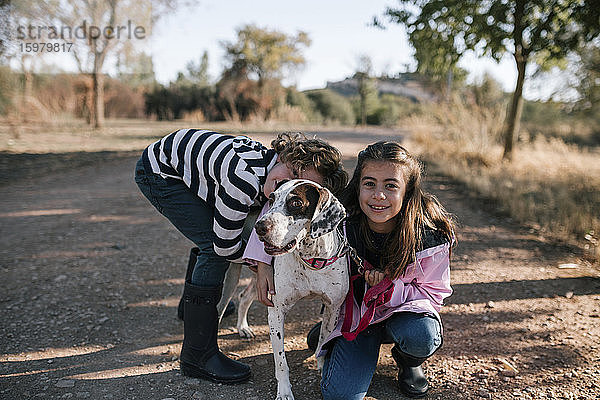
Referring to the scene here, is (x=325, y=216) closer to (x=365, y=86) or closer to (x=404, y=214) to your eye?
(x=404, y=214)

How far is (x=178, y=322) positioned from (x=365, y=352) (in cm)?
148

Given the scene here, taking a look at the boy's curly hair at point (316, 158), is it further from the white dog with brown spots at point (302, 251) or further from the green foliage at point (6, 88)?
A: the green foliage at point (6, 88)

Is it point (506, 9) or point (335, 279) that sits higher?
point (506, 9)

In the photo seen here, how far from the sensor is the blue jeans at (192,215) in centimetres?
271

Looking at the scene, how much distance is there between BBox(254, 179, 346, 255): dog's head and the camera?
77.6 inches

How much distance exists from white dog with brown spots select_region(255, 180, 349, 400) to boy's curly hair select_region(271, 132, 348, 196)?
0.30 metres

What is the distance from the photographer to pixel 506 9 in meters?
7.93

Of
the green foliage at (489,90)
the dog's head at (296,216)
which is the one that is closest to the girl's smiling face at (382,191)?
the dog's head at (296,216)

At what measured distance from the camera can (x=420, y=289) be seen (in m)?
2.63

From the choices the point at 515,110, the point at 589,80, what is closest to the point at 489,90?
the point at 589,80

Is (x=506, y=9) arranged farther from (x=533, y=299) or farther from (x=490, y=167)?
(x=533, y=299)

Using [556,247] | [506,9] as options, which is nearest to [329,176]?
[556,247]

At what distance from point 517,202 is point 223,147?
5.14 m

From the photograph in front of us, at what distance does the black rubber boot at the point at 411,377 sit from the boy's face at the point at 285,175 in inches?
43.1
